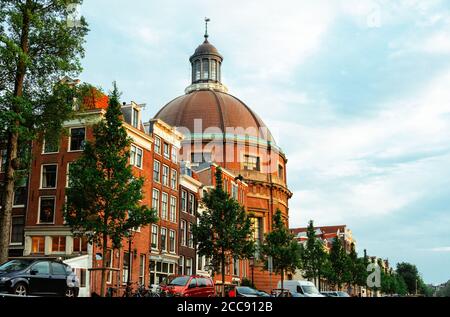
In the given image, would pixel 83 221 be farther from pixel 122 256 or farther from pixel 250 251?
pixel 250 251

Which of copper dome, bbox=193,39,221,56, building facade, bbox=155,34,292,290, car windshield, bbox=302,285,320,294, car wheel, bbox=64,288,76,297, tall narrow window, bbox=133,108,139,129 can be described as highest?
copper dome, bbox=193,39,221,56

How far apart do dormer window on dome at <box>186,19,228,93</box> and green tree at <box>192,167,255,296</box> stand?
193ft

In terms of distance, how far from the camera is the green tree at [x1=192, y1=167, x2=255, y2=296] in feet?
161

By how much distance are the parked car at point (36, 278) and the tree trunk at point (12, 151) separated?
426 cm

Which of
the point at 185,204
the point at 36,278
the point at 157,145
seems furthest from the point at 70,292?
the point at 185,204

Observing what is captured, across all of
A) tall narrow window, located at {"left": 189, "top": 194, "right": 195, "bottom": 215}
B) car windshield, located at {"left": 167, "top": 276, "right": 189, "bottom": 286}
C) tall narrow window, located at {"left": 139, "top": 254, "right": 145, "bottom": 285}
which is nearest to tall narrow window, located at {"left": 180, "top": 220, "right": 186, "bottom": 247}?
tall narrow window, located at {"left": 189, "top": 194, "right": 195, "bottom": 215}

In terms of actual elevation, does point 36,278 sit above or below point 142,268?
below

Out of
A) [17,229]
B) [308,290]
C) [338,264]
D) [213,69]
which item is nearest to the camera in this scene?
[17,229]

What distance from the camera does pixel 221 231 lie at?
4922 cm

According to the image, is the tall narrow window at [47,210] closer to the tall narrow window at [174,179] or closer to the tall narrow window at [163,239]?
the tall narrow window at [163,239]

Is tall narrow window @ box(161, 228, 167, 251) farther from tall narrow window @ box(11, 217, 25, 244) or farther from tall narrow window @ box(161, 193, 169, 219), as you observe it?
tall narrow window @ box(11, 217, 25, 244)

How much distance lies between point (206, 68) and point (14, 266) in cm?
9345

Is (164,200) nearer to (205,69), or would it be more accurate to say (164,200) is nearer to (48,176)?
(48,176)

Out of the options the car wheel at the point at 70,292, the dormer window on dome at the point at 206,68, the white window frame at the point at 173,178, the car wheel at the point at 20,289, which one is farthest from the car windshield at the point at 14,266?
the dormer window on dome at the point at 206,68
